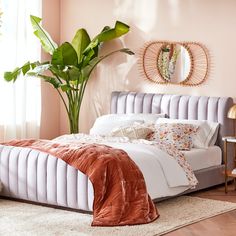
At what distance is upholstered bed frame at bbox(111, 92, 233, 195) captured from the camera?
24.2 feet

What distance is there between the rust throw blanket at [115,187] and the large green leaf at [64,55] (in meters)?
2.33

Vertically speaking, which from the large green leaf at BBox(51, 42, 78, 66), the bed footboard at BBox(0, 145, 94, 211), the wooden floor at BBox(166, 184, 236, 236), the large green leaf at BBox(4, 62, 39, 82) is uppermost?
the large green leaf at BBox(51, 42, 78, 66)

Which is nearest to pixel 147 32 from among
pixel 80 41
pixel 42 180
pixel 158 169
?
pixel 80 41

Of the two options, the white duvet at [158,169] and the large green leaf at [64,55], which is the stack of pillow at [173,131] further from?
the large green leaf at [64,55]

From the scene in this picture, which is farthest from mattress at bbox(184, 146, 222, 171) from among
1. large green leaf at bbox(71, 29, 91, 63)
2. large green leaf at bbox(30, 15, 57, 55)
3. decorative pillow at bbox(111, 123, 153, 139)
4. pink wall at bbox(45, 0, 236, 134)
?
large green leaf at bbox(30, 15, 57, 55)

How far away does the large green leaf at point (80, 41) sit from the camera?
8.60 m

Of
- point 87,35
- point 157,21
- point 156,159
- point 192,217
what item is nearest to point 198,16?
point 157,21

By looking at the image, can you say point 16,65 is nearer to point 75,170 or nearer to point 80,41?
point 80,41

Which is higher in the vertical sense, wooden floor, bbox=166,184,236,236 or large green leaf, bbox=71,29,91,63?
large green leaf, bbox=71,29,91,63

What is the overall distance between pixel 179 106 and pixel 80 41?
1.59 meters

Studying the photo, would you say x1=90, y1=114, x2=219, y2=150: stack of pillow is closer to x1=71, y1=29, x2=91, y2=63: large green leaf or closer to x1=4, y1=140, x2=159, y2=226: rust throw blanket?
x1=4, y1=140, x2=159, y2=226: rust throw blanket

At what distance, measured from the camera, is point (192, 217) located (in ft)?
19.5

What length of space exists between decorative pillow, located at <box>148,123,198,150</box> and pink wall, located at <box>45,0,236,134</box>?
2.29 feet

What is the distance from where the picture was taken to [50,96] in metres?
9.23
